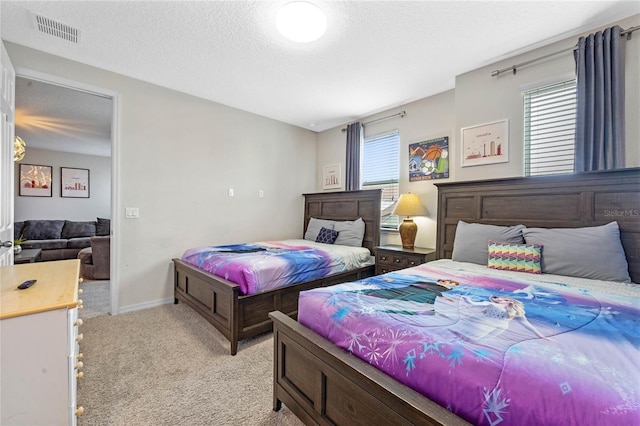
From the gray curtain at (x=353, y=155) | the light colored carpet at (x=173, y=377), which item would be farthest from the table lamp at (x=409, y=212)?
the light colored carpet at (x=173, y=377)

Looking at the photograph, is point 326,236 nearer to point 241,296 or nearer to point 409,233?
point 409,233

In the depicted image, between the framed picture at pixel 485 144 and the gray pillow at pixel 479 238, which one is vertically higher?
the framed picture at pixel 485 144

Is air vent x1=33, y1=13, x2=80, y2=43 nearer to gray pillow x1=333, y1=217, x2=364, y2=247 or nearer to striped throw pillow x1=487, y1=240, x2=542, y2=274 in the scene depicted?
gray pillow x1=333, y1=217, x2=364, y2=247

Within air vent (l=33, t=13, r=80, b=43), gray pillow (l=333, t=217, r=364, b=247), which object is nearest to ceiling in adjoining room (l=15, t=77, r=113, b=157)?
air vent (l=33, t=13, r=80, b=43)

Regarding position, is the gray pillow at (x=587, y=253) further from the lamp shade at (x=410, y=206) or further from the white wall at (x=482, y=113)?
the lamp shade at (x=410, y=206)

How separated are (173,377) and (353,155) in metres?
3.51

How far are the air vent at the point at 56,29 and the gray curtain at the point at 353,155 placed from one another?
3.26m

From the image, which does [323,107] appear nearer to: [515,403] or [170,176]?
[170,176]

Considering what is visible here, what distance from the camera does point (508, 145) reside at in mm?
2682

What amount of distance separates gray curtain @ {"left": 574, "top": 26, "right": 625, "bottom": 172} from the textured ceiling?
20 cm

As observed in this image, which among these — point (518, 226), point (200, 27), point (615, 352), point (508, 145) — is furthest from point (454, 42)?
point (615, 352)

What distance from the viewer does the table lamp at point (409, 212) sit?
3.36 metres

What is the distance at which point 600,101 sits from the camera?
214cm

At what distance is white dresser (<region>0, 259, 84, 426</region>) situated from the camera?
0.95 meters
